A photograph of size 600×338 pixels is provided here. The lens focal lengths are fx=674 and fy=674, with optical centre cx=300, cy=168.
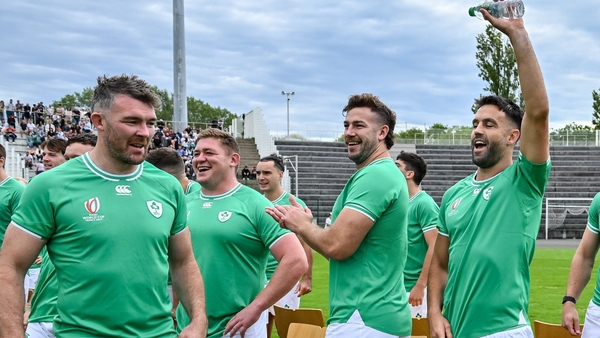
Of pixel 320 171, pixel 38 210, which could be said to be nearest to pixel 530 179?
pixel 38 210

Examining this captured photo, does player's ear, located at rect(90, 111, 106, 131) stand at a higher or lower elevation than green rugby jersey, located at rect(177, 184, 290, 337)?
higher

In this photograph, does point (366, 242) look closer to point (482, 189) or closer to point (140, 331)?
point (482, 189)

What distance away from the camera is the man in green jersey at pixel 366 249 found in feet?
12.7

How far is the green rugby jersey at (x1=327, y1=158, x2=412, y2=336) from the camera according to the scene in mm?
3900

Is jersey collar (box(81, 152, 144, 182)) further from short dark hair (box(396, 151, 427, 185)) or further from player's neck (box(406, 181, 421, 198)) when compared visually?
short dark hair (box(396, 151, 427, 185))

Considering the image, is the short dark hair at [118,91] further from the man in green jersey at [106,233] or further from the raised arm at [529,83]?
the raised arm at [529,83]

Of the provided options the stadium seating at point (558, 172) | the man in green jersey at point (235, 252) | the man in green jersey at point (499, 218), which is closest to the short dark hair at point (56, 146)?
the man in green jersey at point (235, 252)

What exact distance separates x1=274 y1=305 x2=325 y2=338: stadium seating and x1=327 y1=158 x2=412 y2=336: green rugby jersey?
7.83 ft

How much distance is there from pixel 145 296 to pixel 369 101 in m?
1.87

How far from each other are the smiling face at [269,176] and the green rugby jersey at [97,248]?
526cm

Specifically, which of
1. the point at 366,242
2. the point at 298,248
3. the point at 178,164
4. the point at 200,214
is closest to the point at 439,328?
the point at 366,242

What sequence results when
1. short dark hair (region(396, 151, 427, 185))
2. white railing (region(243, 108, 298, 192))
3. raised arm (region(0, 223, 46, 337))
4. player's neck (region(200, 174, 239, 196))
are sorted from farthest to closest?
white railing (region(243, 108, 298, 192)) → short dark hair (region(396, 151, 427, 185)) → player's neck (region(200, 174, 239, 196)) → raised arm (region(0, 223, 46, 337))

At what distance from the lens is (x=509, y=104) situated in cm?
405

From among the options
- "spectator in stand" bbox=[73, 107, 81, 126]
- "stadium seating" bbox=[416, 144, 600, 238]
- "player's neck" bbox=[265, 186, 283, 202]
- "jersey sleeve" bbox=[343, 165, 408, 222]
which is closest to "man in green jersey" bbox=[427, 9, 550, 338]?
"jersey sleeve" bbox=[343, 165, 408, 222]
